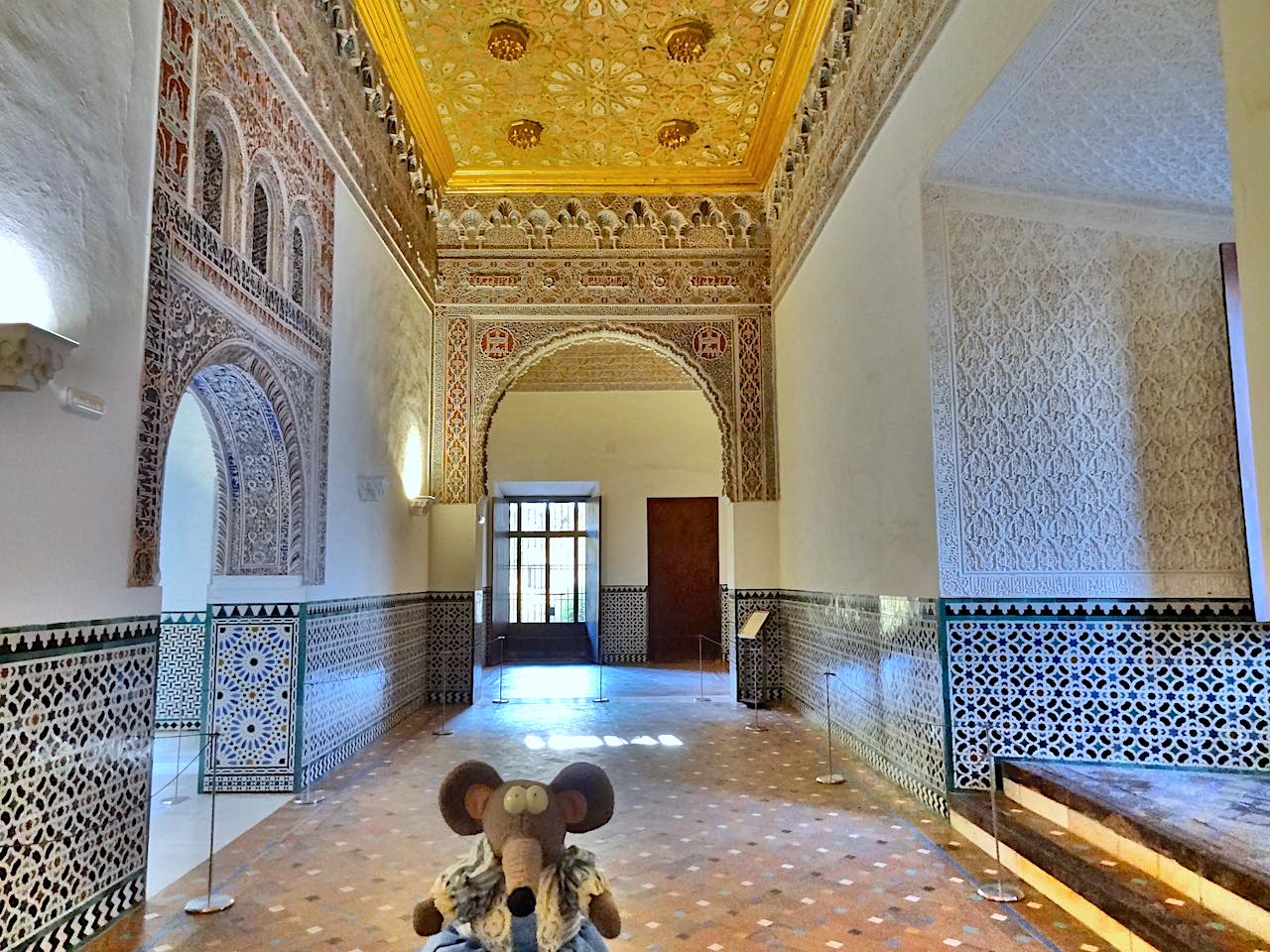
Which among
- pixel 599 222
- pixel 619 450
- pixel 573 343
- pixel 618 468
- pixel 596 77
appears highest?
pixel 596 77

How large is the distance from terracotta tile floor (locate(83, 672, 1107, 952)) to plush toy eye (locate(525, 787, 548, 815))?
871 mm

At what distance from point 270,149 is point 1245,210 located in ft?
11.5

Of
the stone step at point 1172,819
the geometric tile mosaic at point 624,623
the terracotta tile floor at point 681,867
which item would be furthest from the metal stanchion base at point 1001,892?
the geometric tile mosaic at point 624,623

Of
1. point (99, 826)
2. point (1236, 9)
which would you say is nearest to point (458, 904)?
point (99, 826)

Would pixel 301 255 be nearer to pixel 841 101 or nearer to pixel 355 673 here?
pixel 355 673

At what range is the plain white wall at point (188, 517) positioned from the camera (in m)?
5.35

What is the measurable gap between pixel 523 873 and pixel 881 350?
3096 mm

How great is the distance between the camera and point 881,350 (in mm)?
4047

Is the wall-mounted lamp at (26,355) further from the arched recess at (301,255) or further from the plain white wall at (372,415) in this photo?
the plain white wall at (372,415)

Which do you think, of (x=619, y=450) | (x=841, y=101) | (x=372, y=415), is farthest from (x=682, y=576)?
(x=841, y=101)

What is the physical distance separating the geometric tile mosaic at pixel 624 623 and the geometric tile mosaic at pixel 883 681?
4.24 metres

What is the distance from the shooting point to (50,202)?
219 cm

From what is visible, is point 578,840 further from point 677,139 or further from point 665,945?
point 677,139

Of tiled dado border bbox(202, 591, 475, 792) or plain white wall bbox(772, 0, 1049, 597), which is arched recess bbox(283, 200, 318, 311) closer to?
tiled dado border bbox(202, 591, 475, 792)
